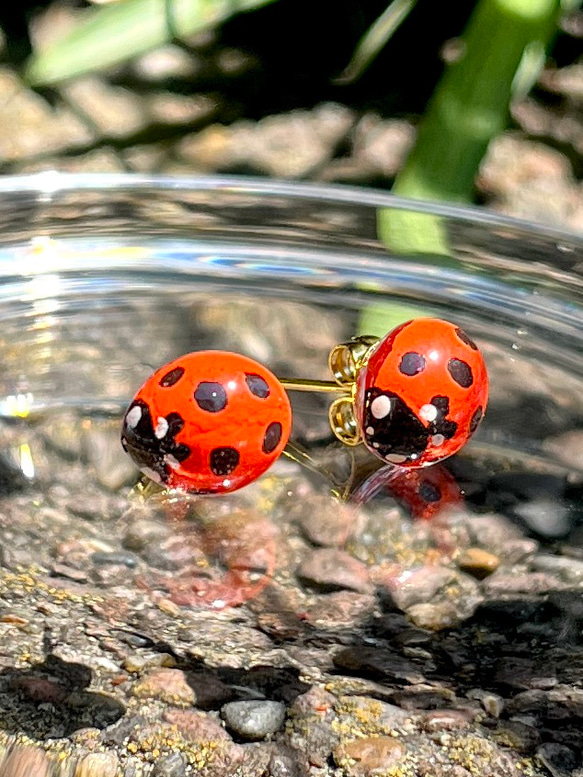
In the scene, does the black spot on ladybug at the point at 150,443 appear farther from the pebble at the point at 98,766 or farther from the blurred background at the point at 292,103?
the blurred background at the point at 292,103

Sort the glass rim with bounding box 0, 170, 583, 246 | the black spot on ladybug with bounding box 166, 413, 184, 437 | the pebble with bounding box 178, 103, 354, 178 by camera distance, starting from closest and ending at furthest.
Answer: the black spot on ladybug with bounding box 166, 413, 184, 437 → the glass rim with bounding box 0, 170, 583, 246 → the pebble with bounding box 178, 103, 354, 178

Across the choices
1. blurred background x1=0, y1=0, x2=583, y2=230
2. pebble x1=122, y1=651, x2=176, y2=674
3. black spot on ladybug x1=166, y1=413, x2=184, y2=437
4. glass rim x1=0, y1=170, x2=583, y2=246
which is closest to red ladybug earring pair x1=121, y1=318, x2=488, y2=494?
black spot on ladybug x1=166, y1=413, x2=184, y2=437

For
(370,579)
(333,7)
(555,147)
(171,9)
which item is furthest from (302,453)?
(333,7)

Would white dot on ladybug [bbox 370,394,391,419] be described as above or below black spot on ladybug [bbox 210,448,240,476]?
above

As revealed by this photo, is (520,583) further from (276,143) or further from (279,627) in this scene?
(276,143)

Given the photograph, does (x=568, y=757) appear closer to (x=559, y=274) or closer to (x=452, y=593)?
(x=452, y=593)

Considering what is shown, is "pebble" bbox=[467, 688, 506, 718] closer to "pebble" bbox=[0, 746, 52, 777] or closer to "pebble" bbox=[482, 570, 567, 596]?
"pebble" bbox=[482, 570, 567, 596]

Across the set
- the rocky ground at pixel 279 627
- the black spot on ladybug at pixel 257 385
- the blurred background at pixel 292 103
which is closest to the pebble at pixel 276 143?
the blurred background at pixel 292 103
